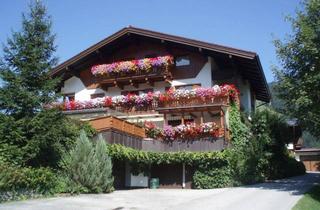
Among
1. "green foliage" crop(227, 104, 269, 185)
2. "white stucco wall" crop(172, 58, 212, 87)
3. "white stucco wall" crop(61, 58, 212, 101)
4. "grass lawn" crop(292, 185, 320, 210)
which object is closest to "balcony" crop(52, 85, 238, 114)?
"white stucco wall" crop(61, 58, 212, 101)

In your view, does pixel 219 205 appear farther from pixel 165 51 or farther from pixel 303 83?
pixel 165 51

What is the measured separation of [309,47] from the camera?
20.9 meters

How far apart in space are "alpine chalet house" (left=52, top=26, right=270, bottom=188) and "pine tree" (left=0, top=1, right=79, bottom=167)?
3.56m

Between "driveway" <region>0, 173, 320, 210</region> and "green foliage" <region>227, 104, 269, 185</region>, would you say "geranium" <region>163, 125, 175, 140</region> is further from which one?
"driveway" <region>0, 173, 320, 210</region>

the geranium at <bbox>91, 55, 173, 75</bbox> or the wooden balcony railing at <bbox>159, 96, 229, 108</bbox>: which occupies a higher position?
the geranium at <bbox>91, 55, 173, 75</bbox>

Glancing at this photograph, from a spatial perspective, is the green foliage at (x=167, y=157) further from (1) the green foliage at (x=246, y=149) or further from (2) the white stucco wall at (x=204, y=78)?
(2) the white stucco wall at (x=204, y=78)

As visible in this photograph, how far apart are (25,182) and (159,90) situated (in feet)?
51.1

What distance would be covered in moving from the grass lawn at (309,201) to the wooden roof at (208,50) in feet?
34.5

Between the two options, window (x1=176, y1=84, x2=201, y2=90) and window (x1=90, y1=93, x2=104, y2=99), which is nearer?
window (x1=176, y1=84, x2=201, y2=90)

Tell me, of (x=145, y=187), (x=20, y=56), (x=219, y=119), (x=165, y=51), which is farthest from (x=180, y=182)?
(x=20, y=56)

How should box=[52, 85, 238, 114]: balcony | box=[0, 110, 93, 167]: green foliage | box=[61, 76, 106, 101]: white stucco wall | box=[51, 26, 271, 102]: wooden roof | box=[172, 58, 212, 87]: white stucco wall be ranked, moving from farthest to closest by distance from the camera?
box=[61, 76, 106, 101]: white stucco wall, box=[172, 58, 212, 87]: white stucco wall, box=[51, 26, 271, 102]: wooden roof, box=[52, 85, 238, 114]: balcony, box=[0, 110, 93, 167]: green foliage

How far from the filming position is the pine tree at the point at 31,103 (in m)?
18.3

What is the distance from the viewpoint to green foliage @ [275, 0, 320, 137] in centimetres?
2072

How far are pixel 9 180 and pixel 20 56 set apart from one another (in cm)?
635
